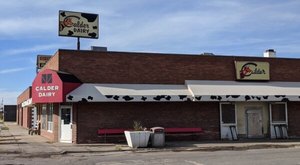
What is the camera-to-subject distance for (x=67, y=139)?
25.6 metres

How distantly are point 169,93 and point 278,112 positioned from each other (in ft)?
26.8

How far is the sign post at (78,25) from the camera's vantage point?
29.0 metres

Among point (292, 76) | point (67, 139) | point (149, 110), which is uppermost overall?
point (292, 76)

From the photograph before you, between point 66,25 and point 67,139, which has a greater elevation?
point 66,25

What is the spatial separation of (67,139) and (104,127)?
7.45ft

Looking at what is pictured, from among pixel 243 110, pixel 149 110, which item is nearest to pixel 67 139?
pixel 149 110

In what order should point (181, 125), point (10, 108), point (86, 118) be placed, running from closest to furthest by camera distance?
1. point (86, 118)
2. point (181, 125)
3. point (10, 108)

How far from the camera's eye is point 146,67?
26828 mm

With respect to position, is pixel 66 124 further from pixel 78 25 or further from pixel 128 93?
pixel 78 25

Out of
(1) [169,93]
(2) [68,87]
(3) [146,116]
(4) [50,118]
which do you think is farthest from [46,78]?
(1) [169,93]

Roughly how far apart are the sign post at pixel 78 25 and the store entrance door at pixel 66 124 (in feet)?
16.9

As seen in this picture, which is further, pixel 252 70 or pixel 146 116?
pixel 252 70

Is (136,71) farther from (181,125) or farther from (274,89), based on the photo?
(274,89)

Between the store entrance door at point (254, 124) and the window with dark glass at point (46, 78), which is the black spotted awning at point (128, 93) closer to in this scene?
the window with dark glass at point (46, 78)
